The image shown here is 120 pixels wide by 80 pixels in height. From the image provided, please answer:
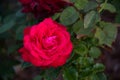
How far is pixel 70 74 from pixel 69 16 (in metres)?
0.21

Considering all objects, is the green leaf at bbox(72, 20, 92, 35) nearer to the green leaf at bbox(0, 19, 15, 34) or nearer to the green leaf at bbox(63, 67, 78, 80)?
the green leaf at bbox(63, 67, 78, 80)

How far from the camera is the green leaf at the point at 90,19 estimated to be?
1.29 m

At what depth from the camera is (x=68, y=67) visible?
4.52 ft

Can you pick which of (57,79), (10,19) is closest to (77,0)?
(57,79)

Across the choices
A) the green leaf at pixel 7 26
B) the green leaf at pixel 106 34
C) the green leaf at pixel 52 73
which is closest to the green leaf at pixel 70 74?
the green leaf at pixel 52 73

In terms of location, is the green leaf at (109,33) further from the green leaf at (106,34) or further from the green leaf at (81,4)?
the green leaf at (81,4)

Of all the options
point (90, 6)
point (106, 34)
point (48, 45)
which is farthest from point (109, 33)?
point (48, 45)

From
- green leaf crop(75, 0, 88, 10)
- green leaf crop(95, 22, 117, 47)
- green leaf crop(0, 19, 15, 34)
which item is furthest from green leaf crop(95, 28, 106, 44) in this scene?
green leaf crop(0, 19, 15, 34)

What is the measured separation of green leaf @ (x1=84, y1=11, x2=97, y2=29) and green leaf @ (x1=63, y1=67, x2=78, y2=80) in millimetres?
178

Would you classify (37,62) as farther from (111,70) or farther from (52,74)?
(111,70)

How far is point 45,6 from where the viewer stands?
1397mm

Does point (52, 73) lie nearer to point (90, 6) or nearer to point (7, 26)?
point (90, 6)

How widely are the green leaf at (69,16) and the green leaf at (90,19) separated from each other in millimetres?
54

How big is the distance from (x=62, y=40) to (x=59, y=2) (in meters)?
0.20
